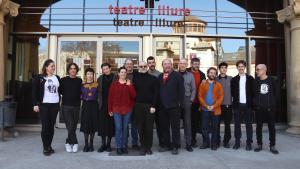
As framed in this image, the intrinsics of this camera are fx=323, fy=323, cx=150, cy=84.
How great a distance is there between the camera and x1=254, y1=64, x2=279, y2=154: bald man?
6.57 meters

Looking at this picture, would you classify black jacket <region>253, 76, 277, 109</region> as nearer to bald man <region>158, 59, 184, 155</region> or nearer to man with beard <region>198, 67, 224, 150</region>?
man with beard <region>198, 67, 224, 150</region>

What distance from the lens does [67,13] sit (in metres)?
10.2

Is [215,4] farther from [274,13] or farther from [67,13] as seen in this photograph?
[67,13]

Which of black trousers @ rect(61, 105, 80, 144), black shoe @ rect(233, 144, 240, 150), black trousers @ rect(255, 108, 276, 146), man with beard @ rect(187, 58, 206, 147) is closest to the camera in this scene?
black trousers @ rect(61, 105, 80, 144)

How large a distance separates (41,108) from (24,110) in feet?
13.4

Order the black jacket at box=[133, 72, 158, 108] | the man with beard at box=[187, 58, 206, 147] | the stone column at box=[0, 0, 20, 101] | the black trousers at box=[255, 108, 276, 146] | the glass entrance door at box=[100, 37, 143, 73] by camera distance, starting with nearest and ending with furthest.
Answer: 1. the black jacket at box=[133, 72, 158, 108]
2. the black trousers at box=[255, 108, 276, 146]
3. the man with beard at box=[187, 58, 206, 147]
4. the stone column at box=[0, 0, 20, 101]
5. the glass entrance door at box=[100, 37, 143, 73]

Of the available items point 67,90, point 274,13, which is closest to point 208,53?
point 274,13

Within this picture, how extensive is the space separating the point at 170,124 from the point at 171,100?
1.88 feet

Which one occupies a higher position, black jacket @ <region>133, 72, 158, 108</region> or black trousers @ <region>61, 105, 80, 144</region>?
black jacket @ <region>133, 72, 158, 108</region>

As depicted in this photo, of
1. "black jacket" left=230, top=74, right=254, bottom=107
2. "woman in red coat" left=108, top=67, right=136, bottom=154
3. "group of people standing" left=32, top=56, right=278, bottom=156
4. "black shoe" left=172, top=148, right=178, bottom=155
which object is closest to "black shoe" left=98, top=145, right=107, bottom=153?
"group of people standing" left=32, top=56, right=278, bottom=156

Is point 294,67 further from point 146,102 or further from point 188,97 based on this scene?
point 146,102

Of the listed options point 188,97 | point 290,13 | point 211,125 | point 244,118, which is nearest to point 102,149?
point 188,97

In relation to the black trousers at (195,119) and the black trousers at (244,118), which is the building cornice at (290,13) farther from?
the black trousers at (195,119)

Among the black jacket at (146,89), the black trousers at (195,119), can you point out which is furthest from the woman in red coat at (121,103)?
the black trousers at (195,119)
